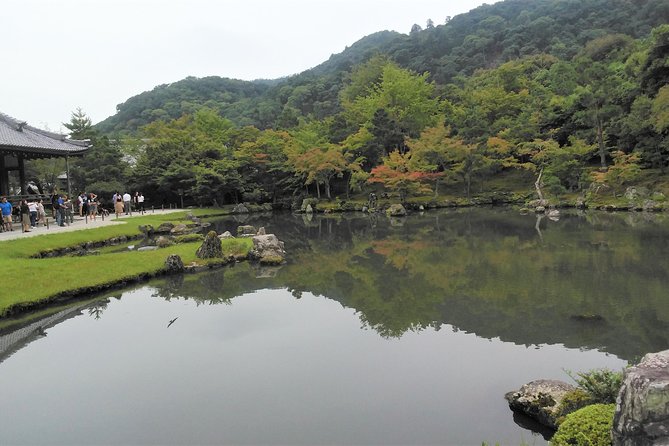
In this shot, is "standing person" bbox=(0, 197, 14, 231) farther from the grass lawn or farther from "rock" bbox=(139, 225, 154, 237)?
"rock" bbox=(139, 225, 154, 237)

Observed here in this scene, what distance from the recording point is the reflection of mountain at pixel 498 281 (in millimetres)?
8352

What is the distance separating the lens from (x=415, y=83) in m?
45.6

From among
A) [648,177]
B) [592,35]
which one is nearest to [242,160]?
[648,177]

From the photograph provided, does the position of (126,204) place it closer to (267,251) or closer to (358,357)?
(267,251)

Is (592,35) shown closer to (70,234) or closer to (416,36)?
(416,36)

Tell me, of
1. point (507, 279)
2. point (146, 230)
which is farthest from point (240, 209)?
point (507, 279)

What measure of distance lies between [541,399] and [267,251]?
12.1 m

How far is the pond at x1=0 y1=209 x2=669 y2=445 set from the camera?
17.5 feet

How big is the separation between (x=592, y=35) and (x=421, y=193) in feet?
175

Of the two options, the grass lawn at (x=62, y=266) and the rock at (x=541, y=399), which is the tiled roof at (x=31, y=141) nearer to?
the grass lawn at (x=62, y=266)

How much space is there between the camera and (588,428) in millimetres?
4070

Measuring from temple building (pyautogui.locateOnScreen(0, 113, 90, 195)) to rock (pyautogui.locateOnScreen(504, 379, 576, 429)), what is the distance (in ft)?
75.0

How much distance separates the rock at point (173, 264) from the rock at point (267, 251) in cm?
280

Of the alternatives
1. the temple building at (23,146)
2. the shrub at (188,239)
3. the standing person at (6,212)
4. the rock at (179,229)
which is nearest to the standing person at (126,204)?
the temple building at (23,146)
